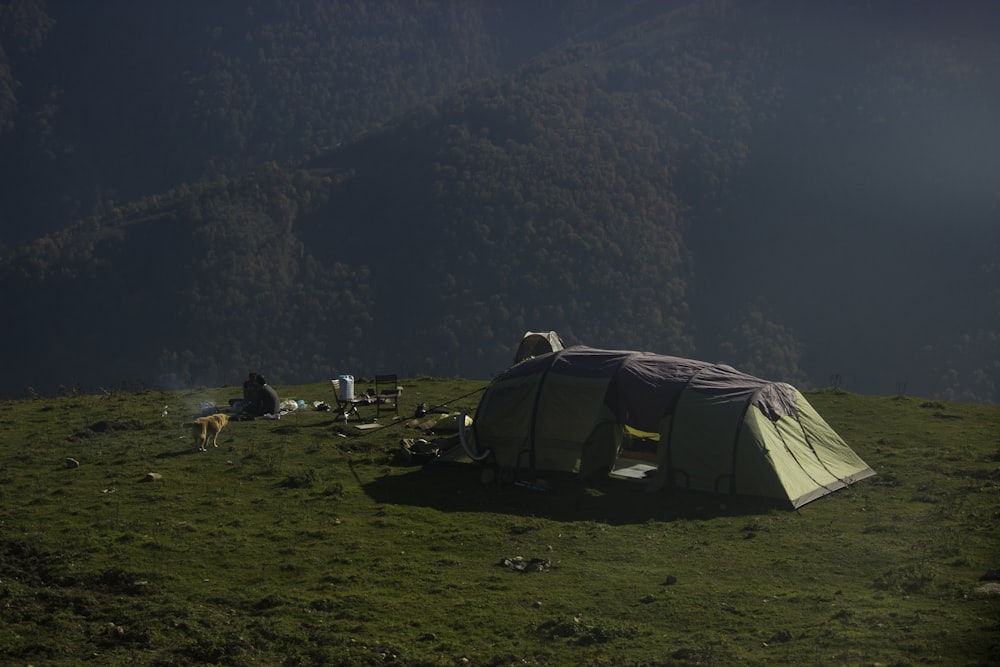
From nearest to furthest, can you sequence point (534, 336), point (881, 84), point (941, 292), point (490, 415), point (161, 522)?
1. point (161, 522)
2. point (490, 415)
3. point (534, 336)
4. point (941, 292)
5. point (881, 84)

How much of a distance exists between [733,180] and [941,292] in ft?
149

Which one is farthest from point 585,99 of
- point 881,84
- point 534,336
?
point 534,336

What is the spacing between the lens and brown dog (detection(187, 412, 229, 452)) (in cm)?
2080

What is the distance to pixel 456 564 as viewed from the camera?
539 inches

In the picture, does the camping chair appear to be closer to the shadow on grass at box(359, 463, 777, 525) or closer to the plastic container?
the plastic container

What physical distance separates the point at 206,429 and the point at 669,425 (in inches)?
384

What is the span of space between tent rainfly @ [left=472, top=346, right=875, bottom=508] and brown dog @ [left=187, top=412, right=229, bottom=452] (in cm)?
595

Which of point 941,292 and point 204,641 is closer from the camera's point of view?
point 204,641

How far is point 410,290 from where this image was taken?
133250 millimetres

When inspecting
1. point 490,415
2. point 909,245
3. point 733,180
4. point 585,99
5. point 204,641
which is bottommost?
point 204,641

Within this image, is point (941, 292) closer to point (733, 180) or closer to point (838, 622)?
point (733, 180)

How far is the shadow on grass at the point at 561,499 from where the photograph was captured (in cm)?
1625

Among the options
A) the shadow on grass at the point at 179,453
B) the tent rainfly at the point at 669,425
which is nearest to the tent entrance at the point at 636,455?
the tent rainfly at the point at 669,425

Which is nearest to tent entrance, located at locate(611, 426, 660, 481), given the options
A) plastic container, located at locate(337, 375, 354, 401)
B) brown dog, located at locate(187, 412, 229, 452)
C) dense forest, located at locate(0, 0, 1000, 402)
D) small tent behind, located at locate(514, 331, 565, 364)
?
plastic container, located at locate(337, 375, 354, 401)
